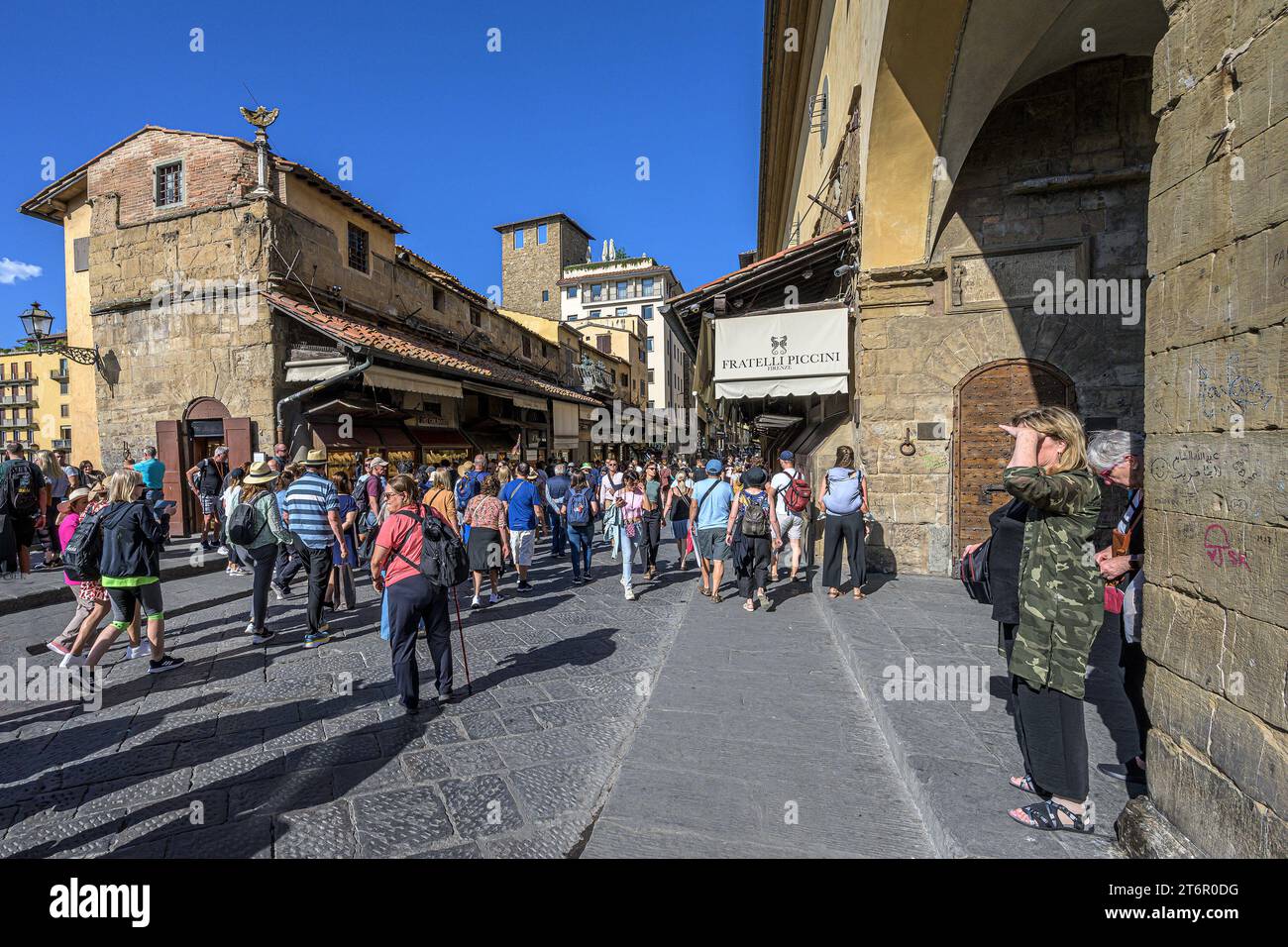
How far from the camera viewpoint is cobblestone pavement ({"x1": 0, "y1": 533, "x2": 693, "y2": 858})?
267 centimetres

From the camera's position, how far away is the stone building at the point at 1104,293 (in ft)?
6.17

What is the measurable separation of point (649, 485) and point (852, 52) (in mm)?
6709

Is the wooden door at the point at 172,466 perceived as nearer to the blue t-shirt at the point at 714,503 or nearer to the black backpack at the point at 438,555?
the black backpack at the point at 438,555

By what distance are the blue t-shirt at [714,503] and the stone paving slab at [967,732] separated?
5.18 feet

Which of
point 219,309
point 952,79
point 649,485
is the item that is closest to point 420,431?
point 219,309

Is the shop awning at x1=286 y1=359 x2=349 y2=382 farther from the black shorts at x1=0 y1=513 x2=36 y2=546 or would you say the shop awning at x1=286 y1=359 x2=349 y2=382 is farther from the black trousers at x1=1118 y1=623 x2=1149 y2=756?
the black trousers at x1=1118 y1=623 x2=1149 y2=756

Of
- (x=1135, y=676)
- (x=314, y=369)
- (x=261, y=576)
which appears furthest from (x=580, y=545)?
(x=314, y=369)

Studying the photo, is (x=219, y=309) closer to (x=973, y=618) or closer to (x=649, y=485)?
(x=649, y=485)

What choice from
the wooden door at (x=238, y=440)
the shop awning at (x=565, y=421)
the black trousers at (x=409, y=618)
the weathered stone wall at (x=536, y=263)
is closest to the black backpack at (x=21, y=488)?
the wooden door at (x=238, y=440)

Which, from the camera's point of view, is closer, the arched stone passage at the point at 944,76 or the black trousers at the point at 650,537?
the arched stone passage at the point at 944,76

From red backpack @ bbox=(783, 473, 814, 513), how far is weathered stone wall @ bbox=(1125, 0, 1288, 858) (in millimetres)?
4950

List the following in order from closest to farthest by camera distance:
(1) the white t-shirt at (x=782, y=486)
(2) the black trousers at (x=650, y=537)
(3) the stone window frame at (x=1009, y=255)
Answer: (3) the stone window frame at (x=1009, y=255)
(1) the white t-shirt at (x=782, y=486)
(2) the black trousers at (x=650, y=537)
